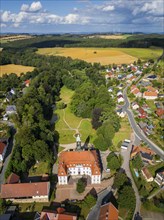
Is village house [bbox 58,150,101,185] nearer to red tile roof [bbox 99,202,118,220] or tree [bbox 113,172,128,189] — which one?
tree [bbox 113,172,128,189]

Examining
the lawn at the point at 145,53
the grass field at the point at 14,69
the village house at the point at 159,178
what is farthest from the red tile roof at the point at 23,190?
the lawn at the point at 145,53

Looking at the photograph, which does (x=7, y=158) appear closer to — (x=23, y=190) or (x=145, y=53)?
(x=23, y=190)

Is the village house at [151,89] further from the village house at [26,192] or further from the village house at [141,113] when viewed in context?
the village house at [26,192]

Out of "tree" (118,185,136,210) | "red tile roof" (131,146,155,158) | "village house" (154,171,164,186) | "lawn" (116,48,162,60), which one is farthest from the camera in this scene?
"lawn" (116,48,162,60)

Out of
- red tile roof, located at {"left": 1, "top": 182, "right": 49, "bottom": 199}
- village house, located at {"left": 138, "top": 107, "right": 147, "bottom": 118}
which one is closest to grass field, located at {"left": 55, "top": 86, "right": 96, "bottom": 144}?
village house, located at {"left": 138, "top": 107, "right": 147, "bottom": 118}

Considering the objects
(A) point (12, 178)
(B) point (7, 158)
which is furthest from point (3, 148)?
(A) point (12, 178)
